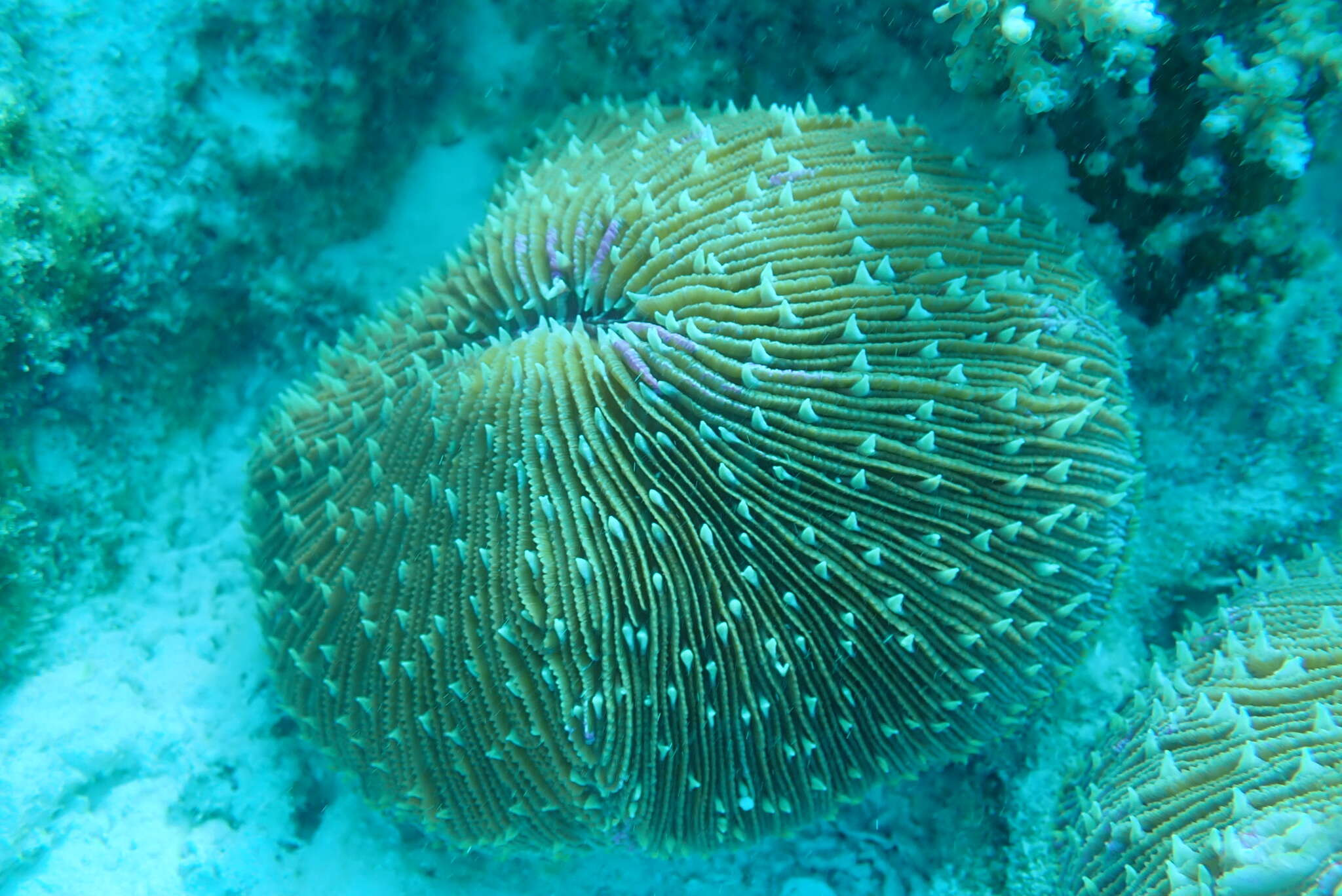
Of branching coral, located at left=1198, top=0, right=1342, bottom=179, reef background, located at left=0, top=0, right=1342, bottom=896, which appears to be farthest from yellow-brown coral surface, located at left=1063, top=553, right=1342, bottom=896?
branching coral, located at left=1198, top=0, right=1342, bottom=179

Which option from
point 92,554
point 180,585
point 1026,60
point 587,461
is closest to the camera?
point 587,461

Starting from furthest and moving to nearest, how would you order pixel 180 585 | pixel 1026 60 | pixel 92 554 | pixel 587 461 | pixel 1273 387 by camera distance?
pixel 180 585 < pixel 92 554 < pixel 1273 387 < pixel 1026 60 < pixel 587 461

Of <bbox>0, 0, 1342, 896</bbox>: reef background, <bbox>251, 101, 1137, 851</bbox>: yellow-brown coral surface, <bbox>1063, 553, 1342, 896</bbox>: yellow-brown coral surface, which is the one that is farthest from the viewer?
<bbox>0, 0, 1342, 896</bbox>: reef background

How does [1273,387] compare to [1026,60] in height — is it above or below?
below

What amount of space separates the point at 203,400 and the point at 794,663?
12.9 feet

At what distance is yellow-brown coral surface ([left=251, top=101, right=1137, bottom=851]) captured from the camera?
121 inches

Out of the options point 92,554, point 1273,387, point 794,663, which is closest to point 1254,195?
point 1273,387

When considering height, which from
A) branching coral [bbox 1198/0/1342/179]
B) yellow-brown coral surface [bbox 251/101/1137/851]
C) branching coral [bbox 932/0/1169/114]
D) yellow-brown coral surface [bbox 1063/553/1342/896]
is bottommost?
yellow-brown coral surface [bbox 1063/553/1342/896]

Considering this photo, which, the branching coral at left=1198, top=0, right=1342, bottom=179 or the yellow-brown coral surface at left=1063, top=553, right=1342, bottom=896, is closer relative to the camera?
the yellow-brown coral surface at left=1063, top=553, right=1342, bottom=896

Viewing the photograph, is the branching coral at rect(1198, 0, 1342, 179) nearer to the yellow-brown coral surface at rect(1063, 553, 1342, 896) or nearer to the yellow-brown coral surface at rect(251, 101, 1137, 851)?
the yellow-brown coral surface at rect(251, 101, 1137, 851)

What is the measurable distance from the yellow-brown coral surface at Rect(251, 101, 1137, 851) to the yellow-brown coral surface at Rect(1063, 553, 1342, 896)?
0.47 metres

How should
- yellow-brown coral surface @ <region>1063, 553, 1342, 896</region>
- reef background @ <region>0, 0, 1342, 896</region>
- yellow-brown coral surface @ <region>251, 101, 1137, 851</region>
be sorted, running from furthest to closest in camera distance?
reef background @ <region>0, 0, 1342, 896</region> < yellow-brown coral surface @ <region>251, 101, 1137, 851</region> < yellow-brown coral surface @ <region>1063, 553, 1342, 896</region>

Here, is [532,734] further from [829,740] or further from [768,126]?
[768,126]

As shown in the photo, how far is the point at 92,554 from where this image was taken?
14.0 feet
